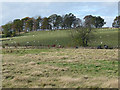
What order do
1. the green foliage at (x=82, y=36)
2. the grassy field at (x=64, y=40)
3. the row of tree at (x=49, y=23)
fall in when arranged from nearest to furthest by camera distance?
1. the green foliage at (x=82, y=36)
2. the grassy field at (x=64, y=40)
3. the row of tree at (x=49, y=23)

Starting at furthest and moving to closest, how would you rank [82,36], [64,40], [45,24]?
[45,24]
[64,40]
[82,36]

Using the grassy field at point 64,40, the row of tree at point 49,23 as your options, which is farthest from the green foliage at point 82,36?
the row of tree at point 49,23

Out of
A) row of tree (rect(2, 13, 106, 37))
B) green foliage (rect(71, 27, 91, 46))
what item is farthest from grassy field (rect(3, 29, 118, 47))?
row of tree (rect(2, 13, 106, 37))

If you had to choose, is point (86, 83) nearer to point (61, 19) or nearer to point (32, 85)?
point (32, 85)

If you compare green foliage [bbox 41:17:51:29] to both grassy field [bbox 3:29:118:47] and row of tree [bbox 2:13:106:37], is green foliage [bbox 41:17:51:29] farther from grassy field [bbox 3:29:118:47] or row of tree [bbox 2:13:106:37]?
grassy field [bbox 3:29:118:47]

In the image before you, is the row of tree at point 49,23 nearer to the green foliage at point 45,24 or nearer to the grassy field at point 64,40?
the green foliage at point 45,24

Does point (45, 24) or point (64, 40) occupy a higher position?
point (45, 24)

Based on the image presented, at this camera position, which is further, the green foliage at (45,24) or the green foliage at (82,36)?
the green foliage at (45,24)

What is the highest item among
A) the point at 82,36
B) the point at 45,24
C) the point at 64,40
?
the point at 45,24

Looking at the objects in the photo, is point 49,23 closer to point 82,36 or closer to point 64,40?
point 64,40

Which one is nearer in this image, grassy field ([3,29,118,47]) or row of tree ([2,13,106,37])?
grassy field ([3,29,118,47])

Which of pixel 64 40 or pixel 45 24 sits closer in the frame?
pixel 64 40

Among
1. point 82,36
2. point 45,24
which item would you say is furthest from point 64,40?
point 45,24

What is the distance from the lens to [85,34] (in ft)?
121
